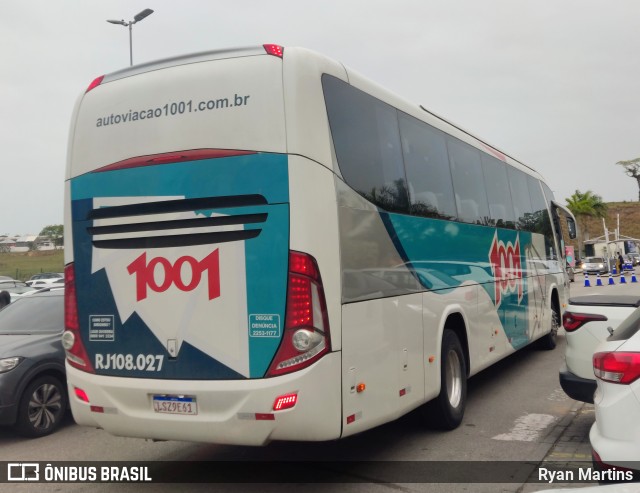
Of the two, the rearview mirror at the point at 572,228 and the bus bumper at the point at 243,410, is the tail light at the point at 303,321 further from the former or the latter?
the rearview mirror at the point at 572,228

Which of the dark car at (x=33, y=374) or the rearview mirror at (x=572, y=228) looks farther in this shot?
the rearview mirror at (x=572, y=228)

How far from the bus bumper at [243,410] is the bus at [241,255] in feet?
0.04

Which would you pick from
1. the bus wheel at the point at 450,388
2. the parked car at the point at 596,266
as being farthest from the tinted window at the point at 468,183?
the parked car at the point at 596,266

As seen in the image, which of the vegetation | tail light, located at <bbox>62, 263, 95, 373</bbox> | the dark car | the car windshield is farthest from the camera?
the vegetation

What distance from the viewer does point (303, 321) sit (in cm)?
474

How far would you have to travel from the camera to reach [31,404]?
7.46 metres

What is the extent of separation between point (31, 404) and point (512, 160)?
26.9ft

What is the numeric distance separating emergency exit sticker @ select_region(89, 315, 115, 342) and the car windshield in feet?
10.3

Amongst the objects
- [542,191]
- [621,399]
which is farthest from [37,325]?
[542,191]

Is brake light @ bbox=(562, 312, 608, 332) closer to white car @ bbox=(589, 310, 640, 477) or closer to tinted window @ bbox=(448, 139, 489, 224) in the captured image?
tinted window @ bbox=(448, 139, 489, 224)

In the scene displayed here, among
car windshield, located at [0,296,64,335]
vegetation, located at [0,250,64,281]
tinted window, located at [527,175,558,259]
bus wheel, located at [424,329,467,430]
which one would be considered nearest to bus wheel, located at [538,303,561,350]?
tinted window, located at [527,175,558,259]

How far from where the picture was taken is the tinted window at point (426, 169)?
6648 mm

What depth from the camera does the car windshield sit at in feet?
27.6

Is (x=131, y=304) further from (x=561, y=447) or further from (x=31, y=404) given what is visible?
(x=561, y=447)
